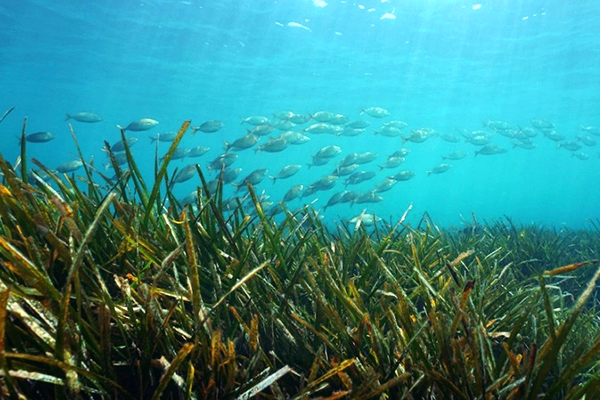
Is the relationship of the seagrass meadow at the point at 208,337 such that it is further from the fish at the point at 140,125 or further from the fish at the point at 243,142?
the fish at the point at 140,125

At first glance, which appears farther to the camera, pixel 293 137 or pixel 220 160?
pixel 293 137

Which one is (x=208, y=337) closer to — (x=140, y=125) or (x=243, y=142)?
(x=243, y=142)

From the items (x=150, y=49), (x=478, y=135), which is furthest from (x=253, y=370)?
(x=150, y=49)

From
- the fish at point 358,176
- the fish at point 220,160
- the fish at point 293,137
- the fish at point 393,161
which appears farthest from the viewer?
the fish at point 393,161

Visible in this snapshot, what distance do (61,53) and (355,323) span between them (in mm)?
36657

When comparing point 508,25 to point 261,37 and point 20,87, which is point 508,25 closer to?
point 261,37

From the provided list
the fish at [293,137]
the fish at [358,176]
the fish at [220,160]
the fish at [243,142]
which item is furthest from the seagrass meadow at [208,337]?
the fish at [293,137]

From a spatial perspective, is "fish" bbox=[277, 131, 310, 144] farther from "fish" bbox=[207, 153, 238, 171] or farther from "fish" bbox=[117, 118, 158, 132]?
"fish" bbox=[117, 118, 158, 132]

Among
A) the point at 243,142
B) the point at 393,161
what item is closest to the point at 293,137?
the point at 243,142

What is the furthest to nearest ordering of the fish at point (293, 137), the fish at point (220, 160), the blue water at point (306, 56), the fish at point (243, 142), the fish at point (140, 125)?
1. the blue water at point (306, 56)
2. the fish at point (293, 137)
3. the fish at point (140, 125)
4. the fish at point (243, 142)
5. the fish at point (220, 160)

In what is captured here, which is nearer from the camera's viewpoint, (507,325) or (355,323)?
(355,323)

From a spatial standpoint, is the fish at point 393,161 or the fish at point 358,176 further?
the fish at point 393,161

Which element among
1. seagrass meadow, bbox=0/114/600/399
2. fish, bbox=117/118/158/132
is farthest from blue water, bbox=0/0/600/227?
seagrass meadow, bbox=0/114/600/399

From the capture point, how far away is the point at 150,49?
30250 mm
